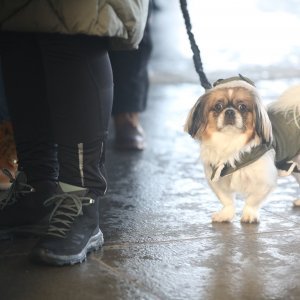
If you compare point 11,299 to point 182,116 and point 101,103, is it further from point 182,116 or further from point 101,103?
point 182,116

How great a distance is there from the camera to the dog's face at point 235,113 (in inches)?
91.4

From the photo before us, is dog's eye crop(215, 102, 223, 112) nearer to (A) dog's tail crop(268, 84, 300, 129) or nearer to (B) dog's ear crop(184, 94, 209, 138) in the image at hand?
(B) dog's ear crop(184, 94, 209, 138)

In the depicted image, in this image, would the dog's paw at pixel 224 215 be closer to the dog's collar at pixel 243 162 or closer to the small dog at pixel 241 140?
the small dog at pixel 241 140

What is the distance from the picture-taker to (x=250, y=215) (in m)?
2.42

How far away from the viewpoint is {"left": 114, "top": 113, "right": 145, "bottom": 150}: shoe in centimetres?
392

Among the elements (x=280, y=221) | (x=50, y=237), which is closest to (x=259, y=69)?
(x=280, y=221)

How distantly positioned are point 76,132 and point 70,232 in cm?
29

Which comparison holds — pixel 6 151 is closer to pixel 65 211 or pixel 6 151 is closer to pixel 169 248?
pixel 65 211

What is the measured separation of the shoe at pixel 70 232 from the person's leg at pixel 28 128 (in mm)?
199

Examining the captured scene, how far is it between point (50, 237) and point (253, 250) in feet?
2.03

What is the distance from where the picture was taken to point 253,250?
2088mm

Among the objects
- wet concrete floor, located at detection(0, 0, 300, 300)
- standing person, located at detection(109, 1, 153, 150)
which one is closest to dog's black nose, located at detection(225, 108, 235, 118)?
wet concrete floor, located at detection(0, 0, 300, 300)

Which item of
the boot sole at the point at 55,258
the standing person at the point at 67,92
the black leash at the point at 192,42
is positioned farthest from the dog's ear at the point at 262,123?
the boot sole at the point at 55,258

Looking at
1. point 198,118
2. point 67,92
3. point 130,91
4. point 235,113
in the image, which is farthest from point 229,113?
point 130,91
